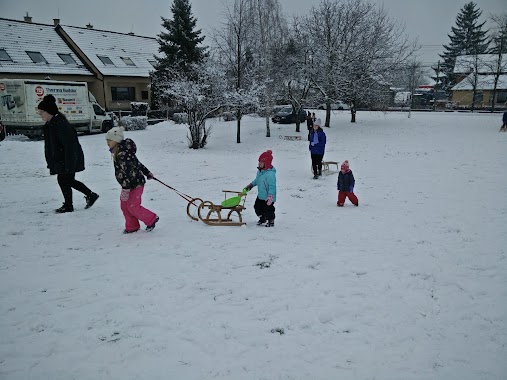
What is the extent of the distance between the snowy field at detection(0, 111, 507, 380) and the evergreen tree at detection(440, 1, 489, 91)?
53.3 meters

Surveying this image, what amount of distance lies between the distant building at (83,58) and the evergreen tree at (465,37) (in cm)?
4323

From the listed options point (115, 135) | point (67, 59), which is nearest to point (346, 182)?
point (115, 135)

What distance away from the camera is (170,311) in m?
3.73

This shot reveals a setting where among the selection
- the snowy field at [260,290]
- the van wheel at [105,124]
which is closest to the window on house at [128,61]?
the van wheel at [105,124]

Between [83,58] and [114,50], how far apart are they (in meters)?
3.78

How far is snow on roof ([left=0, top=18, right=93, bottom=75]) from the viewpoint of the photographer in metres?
26.9

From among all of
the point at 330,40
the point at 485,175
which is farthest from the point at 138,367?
the point at 330,40

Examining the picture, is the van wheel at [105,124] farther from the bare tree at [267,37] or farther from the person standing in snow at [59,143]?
the person standing in snow at [59,143]

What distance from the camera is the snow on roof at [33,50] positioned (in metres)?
26.9

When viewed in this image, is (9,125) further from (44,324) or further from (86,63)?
(44,324)

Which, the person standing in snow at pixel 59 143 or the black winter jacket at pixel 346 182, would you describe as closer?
the person standing in snow at pixel 59 143

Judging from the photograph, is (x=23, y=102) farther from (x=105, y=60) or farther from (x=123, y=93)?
(x=123, y=93)

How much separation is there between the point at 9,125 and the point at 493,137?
2666 cm

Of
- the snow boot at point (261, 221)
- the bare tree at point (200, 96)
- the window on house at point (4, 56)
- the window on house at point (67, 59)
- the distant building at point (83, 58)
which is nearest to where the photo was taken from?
the snow boot at point (261, 221)
